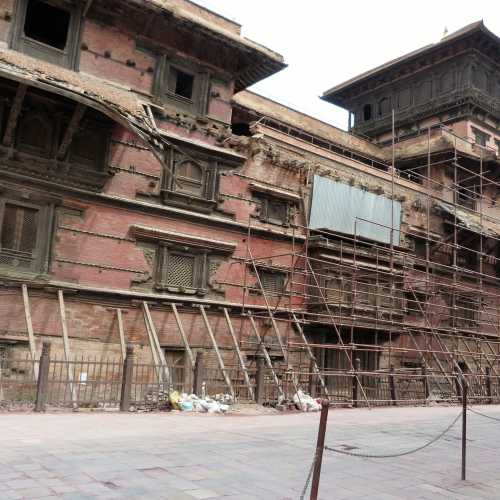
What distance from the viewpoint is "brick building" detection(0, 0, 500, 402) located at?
16.0 m

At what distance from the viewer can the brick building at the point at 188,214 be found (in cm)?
1597

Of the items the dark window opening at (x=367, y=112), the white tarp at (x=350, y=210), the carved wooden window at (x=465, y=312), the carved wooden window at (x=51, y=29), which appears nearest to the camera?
the carved wooden window at (x=51, y=29)

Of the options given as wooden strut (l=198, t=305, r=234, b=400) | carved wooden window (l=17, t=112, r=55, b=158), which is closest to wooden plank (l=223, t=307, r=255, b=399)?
wooden strut (l=198, t=305, r=234, b=400)

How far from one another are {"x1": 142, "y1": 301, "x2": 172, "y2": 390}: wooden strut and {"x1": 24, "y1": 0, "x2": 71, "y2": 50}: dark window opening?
883 cm

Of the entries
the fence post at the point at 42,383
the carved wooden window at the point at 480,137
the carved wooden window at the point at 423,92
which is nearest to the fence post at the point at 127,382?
the fence post at the point at 42,383

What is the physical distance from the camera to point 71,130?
16.1 m

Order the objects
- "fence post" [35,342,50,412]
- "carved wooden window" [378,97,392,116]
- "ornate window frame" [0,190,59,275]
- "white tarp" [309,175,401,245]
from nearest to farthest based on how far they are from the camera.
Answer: "fence post" [35,342,50,412] → "ornate window frame" [0,190,59,275] → "white tarp" [309,175,401,245] → "carved wooden window" [378,97,392,116]

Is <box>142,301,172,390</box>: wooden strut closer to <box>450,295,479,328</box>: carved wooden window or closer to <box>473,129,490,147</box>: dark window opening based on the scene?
<box>450,295,479,328</box>: carved wooden window

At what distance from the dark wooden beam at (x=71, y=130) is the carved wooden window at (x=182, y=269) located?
14.0 ft

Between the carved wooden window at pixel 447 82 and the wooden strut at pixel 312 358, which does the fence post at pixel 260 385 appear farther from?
the carved wooden window at pixel 447 82

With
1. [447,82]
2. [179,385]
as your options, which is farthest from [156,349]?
[447,82]

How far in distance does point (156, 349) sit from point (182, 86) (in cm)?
978

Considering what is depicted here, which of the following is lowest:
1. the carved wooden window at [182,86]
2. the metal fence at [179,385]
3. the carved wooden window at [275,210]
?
the metal fence at [179,385]

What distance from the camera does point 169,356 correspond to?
18.1m
